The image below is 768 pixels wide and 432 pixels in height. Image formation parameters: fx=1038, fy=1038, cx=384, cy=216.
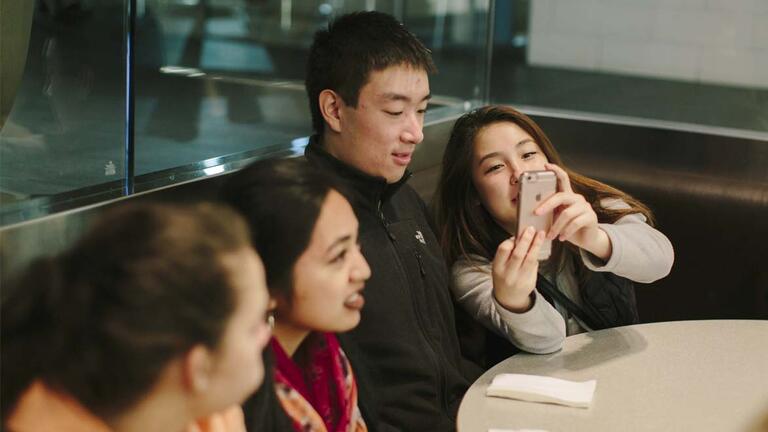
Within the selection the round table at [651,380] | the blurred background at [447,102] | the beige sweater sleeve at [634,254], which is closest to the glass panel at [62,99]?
the blurred background at [447,102]

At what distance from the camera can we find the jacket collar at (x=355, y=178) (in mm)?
2156

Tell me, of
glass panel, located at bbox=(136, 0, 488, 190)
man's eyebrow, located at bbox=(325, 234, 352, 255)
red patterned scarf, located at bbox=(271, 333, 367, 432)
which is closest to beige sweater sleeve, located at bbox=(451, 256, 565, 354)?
red patterned scarf, located at bbox=(271, 333, 367, 432)

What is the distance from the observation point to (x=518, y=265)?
203 cm

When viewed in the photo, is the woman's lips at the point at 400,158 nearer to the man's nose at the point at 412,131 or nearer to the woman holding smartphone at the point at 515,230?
the man's nose at the point at 412,131

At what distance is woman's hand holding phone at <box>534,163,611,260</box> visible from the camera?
2125mm

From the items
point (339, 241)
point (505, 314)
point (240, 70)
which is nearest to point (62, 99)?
point (339, 241)

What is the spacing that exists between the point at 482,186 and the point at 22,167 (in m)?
1.04

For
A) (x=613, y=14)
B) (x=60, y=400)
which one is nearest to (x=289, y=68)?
(x=613, y=14)

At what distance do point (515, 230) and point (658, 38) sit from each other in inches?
84.6

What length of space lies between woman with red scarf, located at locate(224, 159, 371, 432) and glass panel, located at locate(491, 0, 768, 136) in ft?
7.60

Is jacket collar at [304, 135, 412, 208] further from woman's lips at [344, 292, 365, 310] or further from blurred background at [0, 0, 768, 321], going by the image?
woman's lips at [344, 292, 365, 310]

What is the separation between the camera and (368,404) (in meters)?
1.96

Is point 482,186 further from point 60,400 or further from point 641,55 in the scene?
point 641,55

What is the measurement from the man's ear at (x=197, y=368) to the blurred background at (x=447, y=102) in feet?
2.65
